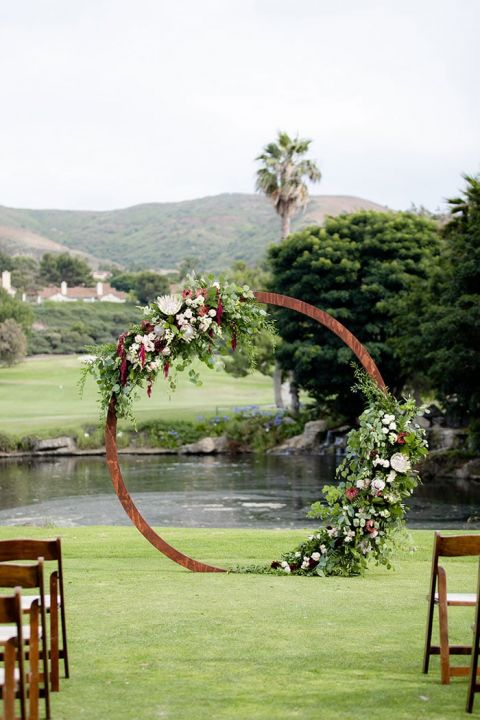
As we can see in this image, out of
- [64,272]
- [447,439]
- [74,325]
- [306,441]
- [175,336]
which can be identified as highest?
[64,272]

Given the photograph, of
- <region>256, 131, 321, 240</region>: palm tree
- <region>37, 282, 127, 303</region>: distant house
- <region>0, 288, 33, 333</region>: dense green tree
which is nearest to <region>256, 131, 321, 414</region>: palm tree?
<region>256, 131, 321, 240</region>: palm tree

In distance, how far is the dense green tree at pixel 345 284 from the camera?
52.6 metres

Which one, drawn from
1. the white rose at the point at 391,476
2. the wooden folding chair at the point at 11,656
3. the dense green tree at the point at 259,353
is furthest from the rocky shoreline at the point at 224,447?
the wooden folding chair at the point at 11,656

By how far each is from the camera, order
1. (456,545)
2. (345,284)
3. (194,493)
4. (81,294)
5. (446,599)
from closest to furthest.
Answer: (456,545)
(446,599)
(194,493)
(345,284)
(81,294)

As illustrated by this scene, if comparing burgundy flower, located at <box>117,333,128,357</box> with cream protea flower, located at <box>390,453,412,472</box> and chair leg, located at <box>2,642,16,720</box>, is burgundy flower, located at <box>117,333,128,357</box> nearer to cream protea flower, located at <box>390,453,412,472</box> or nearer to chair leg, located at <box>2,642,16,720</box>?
cream protea flower, located at <box>390,453,412,472</box>

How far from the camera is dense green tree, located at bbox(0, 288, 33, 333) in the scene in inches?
3868

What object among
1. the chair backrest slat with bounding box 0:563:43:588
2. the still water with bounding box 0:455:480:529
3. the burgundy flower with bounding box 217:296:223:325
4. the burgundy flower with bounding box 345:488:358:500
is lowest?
the still water with bounding box 0:455:480:529

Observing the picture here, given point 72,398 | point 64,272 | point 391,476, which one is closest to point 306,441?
point 72,398

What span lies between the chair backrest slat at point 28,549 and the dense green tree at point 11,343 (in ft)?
271

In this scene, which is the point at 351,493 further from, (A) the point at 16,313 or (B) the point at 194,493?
(A) the point at 16,313

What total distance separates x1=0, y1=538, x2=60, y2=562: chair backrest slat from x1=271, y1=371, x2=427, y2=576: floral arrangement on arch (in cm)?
613

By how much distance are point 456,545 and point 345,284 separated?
158 feet

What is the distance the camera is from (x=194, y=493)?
3691 cm

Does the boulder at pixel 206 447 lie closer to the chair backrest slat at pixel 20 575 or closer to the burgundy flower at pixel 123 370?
the burgundy flower at pixel 123 370
